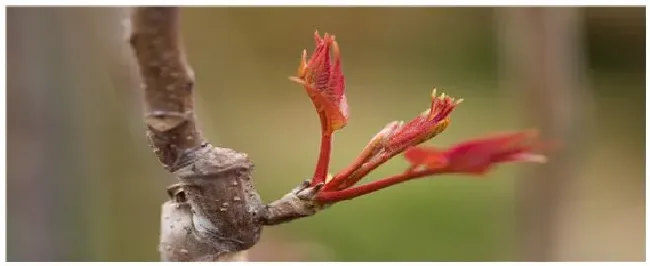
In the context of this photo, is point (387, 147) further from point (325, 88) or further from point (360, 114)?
point (360, 114)

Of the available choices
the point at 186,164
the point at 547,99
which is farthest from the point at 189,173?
the point at 547,99

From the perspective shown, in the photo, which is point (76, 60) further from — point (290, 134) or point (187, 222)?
point (187, 222)

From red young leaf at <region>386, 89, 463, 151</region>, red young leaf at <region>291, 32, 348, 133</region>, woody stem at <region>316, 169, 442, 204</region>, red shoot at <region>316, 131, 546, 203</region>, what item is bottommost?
woody stem at <region>316, 169, 442, 204</region>

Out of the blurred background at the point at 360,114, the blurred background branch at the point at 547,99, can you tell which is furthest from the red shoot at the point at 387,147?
the blurred background branch at the point at 547,99

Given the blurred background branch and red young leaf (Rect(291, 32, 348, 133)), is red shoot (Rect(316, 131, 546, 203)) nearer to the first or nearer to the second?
red young leaf (Rect(291, 32, 348, 133))

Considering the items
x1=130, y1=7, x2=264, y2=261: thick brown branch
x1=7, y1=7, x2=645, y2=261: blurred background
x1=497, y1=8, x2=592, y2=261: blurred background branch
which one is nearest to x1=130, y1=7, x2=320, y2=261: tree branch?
x1=130, y1=7, x2=264, y2=261: thick brown branch

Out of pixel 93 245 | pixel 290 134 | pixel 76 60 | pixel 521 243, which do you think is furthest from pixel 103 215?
pixel 521 243
